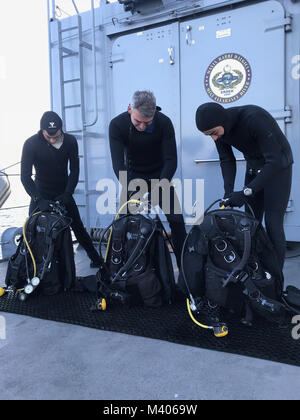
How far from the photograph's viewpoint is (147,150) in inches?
111

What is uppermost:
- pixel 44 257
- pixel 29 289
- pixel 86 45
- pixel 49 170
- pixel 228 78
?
pixel 86 45

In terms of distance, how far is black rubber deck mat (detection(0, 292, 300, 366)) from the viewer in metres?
2.00

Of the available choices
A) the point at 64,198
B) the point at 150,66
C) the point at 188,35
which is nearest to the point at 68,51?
the point at 150,66

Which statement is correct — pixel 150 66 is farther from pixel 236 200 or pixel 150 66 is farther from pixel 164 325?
pixel 164 325

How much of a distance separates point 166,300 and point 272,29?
2.76 meters

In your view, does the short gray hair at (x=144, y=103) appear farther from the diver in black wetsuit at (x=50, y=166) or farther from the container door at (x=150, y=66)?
the container door at (x=150, y=66)

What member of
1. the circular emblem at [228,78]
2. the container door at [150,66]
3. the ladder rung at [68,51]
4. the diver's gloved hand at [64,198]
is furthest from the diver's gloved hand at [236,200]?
the ladder rung at [68,51]

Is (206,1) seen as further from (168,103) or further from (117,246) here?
(117,246)

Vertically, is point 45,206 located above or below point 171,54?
below

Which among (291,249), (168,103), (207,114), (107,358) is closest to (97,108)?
(168,103)

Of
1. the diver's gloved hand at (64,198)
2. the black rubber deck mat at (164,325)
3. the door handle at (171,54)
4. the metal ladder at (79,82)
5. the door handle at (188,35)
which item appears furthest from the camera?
the metal ladder at (79,82)

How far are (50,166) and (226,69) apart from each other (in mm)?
2057

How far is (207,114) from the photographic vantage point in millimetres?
2250

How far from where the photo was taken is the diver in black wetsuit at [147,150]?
108 inches
